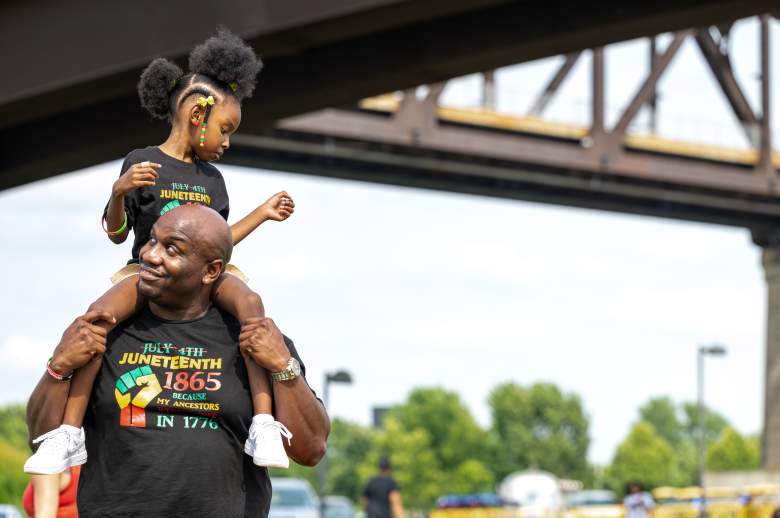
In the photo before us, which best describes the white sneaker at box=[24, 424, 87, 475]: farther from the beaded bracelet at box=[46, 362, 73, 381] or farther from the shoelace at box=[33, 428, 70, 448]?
the beaded bracelet at box=[46, 362, 73, 381]

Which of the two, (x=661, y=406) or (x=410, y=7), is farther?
(x=661, y=406)

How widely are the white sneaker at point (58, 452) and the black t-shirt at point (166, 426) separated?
0.09 metres

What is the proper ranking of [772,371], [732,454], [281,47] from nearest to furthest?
1. [281,47]
2. [772,371]
3. [732,454]

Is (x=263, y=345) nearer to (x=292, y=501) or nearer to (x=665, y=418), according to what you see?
(x=292, y=501)

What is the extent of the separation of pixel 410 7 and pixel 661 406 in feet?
585

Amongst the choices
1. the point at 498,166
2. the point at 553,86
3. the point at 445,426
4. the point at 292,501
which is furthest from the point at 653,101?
the point at 445,426

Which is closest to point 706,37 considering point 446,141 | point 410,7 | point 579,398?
point 446,141

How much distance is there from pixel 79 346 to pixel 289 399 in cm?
66

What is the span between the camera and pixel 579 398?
5197 inches

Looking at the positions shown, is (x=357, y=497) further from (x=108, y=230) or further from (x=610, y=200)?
(x=108, y=230)

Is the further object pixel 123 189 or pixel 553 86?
pixel 553 86

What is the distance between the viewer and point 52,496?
7.62m

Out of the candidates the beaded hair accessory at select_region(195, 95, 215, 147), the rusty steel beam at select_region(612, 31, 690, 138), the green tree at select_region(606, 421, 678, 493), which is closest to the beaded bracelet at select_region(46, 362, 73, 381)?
the beaded hair accessory at select_region(195, 95, 215, 147)

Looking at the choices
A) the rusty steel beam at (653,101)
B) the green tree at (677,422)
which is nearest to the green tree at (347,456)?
the green tree at (677,422)
